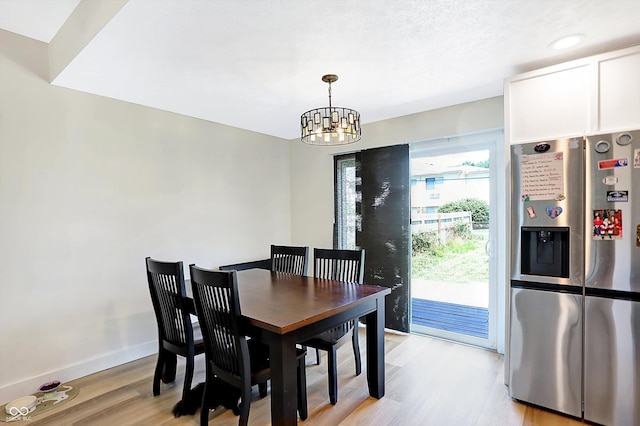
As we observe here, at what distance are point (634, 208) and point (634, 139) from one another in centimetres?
40

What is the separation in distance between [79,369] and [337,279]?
224cm

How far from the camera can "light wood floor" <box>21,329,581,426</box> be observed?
2.12m

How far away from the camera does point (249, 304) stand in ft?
6.54

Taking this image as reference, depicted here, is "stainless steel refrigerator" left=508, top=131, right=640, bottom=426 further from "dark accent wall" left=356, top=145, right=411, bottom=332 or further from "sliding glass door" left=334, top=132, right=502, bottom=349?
"dark accent wall" left=356, top=145, right=411, bottom=332

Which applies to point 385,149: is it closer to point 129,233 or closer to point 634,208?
point 634,208

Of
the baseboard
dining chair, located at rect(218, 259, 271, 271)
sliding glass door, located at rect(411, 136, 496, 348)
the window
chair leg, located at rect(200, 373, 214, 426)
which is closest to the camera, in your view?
chair leg, located at rect(200, 373, 214, 426)

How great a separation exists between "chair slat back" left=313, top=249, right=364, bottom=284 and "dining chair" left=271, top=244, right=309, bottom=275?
0.15 meters

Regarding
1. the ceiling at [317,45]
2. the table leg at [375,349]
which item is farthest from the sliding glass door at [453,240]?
the table leg at [375,349]

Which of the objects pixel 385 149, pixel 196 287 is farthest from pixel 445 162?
pixel 196 287

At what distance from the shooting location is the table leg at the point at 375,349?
2318 millimetres

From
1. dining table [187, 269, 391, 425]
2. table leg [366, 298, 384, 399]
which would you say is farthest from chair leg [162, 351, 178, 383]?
table leg [366, 298, 384, 399]

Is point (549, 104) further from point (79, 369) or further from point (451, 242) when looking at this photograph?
point (79, 369)

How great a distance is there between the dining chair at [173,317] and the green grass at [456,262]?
7.71 feet

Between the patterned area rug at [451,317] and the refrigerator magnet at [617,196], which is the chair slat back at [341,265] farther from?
the refrigerator magnet at [617,196]
